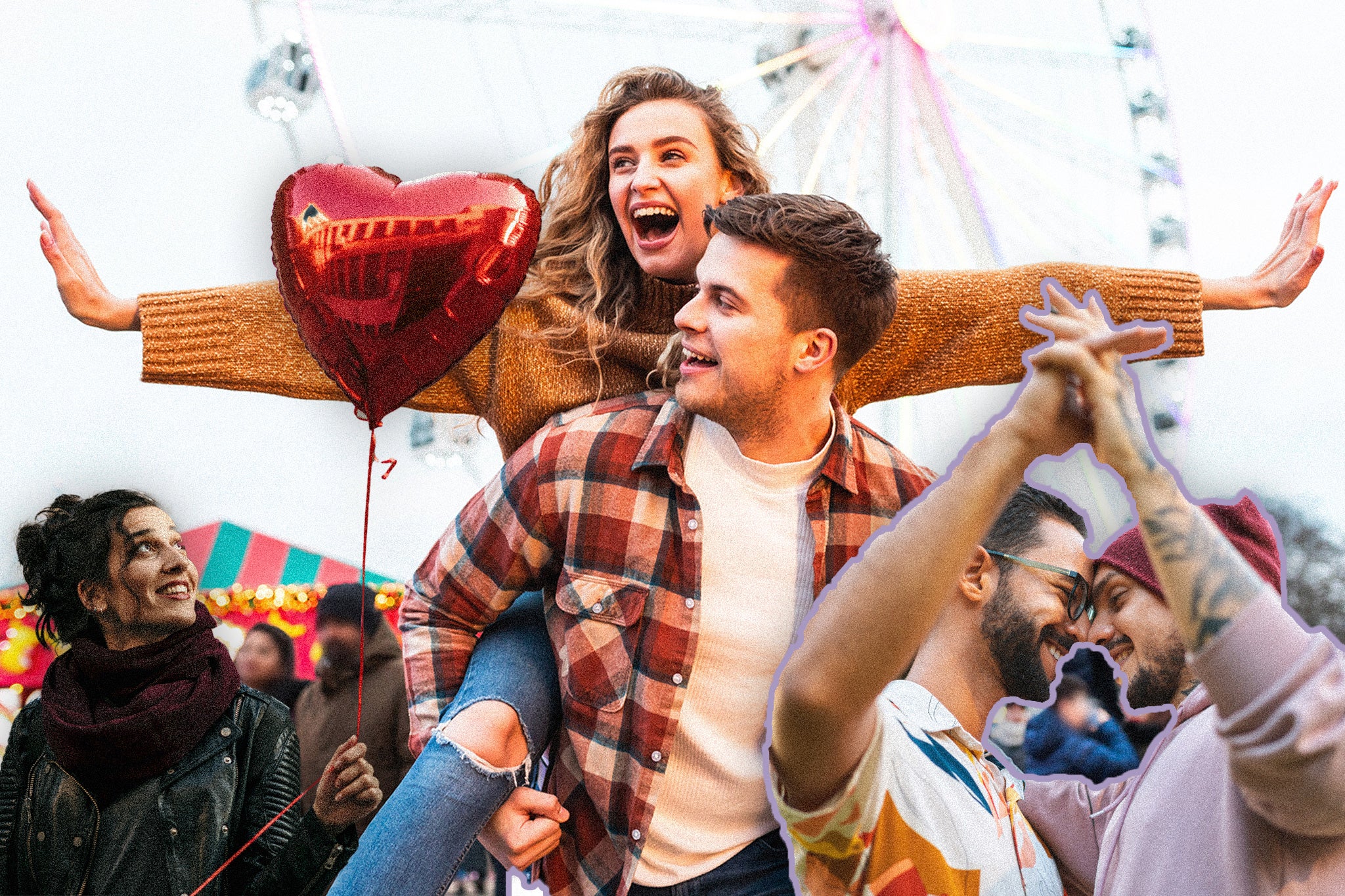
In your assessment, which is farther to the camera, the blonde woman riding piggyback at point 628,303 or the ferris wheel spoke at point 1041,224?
the ferris wheel spoke at point 1041,224

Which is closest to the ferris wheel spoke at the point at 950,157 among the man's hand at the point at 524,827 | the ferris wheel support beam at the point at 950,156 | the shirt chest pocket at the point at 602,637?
the ferris wheel support beam at the point at 950,156

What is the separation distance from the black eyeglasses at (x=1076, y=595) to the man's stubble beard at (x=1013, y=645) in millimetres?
40

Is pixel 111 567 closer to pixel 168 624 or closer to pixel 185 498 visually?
pixel 168 624

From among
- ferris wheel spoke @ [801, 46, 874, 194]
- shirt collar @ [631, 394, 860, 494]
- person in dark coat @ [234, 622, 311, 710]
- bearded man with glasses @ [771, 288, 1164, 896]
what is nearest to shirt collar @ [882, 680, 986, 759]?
bearded man with glasses @ [771, 288, 1164, 896]

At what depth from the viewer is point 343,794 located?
196cm

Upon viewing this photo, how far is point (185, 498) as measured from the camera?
11.8 feet

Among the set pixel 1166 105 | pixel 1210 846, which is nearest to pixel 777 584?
pixel 1210 846

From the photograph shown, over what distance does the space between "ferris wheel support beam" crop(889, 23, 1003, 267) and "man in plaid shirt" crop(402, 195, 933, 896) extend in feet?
7.90

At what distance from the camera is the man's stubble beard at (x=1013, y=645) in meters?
1.28

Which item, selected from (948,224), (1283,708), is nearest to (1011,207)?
(948,224)

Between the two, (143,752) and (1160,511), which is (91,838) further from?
(1160,511)

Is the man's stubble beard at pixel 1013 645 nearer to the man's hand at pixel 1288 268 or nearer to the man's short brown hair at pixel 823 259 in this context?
the man's short brown hair at pixel 823 259

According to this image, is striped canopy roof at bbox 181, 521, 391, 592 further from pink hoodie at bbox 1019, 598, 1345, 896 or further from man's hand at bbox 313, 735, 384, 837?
pink hoodie at bbox 1019, 598, 1345, 896

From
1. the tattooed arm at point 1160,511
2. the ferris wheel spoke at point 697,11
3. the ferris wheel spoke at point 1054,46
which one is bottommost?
the tattooed arm at point 1160,511
